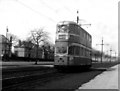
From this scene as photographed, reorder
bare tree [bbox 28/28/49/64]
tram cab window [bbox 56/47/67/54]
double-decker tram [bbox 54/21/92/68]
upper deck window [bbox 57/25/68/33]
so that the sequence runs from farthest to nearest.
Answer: bare tree [bbox 28/28/49/64]
upper deck window [bbox 57/25/68/33]
tram cab window [bbox 56/47/67/54]
double-decker tram [bbox 54/21/92/68]

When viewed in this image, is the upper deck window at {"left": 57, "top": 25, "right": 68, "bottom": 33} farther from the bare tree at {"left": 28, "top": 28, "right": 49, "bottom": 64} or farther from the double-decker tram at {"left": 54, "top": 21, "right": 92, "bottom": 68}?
the bare tree at {"left": 28, "top": 28, "right": 49, "bottom": 64}

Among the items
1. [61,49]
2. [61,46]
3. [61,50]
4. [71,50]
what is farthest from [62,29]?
[71,50]

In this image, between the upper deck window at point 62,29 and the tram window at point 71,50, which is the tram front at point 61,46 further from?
the tram window at point 71,50

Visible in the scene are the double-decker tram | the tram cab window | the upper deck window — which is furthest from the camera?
the upper deck window

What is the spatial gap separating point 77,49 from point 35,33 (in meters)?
37.2

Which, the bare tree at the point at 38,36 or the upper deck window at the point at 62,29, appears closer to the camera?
the upper deck window at the point at 62,29

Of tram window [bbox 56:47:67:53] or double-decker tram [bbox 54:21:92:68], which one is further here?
tram window [bbox 56:47:67:53]

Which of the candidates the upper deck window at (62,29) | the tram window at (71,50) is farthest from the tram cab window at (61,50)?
the upper deck window at (62,29)

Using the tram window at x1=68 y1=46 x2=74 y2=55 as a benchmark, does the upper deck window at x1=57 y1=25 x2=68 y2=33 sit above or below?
above

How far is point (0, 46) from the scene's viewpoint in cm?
10625

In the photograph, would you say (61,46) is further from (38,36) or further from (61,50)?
(38,36)

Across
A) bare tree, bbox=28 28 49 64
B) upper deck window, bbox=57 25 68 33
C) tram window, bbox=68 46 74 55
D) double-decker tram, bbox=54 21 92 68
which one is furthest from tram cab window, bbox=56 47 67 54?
bare tree, bbox=28 28 49 64

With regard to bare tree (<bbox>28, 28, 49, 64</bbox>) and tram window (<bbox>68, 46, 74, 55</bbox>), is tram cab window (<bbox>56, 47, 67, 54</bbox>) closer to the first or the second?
tram window (<bbox>68, 46, 74, 55</bbox>)

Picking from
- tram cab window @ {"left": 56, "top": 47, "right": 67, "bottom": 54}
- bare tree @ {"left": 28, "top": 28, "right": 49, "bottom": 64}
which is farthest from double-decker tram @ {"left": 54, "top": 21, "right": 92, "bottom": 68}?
bare tree @ {"left": 28, "top": 28, "right": 49, "bottom": 64}
